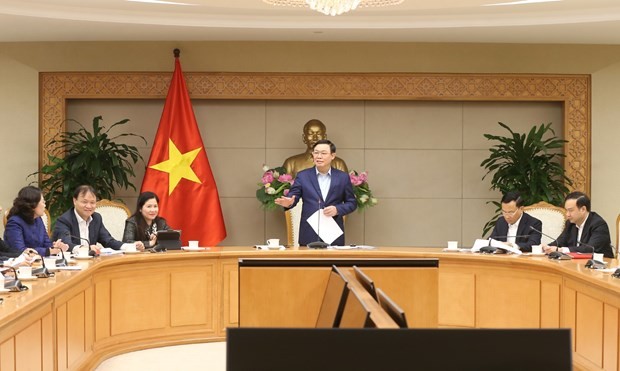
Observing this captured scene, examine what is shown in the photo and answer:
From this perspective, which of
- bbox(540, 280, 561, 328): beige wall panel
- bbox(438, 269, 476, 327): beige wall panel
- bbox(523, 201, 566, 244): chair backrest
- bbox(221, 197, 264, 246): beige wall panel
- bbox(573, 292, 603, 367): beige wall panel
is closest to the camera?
bbox(573, 292, 603, 367): beige wall panel

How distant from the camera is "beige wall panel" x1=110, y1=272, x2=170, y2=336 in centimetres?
563

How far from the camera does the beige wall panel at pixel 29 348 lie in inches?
136

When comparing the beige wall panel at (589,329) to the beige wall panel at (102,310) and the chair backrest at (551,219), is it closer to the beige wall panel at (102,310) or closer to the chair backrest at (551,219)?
the chair backrest at (551,219)

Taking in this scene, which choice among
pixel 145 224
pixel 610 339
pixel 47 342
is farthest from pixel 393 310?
pixel 145 224

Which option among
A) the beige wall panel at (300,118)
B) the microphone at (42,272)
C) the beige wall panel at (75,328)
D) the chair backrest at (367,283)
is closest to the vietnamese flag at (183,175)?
the beige wall panel at (300,118)

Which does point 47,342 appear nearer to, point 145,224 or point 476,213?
point 145,224

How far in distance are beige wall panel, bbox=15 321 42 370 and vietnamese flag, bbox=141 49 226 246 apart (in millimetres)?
4281

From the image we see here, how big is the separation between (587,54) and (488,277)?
3696 millimetres

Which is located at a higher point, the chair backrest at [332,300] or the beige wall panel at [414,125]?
the beige wall panel at [414,125]

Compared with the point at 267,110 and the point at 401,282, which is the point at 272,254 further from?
the point at 267,110

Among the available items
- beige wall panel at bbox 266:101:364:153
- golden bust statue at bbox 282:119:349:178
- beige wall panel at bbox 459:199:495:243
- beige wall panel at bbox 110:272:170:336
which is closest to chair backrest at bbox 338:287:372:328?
beige wall panel at bbox 110:272:170:336

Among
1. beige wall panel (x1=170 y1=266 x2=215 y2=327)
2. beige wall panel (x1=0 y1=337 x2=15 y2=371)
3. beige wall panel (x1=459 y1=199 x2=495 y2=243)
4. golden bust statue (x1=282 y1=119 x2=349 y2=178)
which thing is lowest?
beige wall panel (x1=170 y1=266 x2=215 y2=327)

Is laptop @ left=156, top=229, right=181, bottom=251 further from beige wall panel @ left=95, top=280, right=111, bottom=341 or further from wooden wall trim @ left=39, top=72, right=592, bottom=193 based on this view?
wooden wall trim @ left=39, top=72, right=592, bottom=193

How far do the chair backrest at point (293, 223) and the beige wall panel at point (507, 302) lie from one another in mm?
2376
